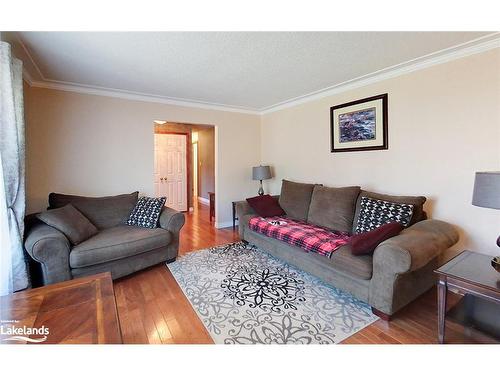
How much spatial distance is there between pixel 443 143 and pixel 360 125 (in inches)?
36.9

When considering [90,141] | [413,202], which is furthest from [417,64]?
[90,141]

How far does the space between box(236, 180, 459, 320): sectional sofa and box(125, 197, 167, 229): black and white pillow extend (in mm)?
1391

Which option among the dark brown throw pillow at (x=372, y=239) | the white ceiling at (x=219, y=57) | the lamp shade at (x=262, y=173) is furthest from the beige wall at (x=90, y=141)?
the dark brown throw pillow at (x=372, y=239)

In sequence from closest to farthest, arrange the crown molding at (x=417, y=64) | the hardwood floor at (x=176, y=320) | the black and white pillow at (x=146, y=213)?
the hardwood floor at (x=176, y=320)
the crown molding at (x=417, y=64)
the black and white pillow at (x=146, y=213)

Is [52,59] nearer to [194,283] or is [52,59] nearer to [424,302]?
[194,283]

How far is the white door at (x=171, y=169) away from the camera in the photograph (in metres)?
5.63

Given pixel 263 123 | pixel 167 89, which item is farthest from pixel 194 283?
pixel 263 123

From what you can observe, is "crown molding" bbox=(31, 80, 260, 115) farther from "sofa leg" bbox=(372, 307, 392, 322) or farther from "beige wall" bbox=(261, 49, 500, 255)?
"sofa leg" bbox=(372, 307, 392, 322)

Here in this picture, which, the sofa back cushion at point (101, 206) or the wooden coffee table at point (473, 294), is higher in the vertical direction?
the sofa back cushion at point (101, 206)

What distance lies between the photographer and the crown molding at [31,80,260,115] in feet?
9.72

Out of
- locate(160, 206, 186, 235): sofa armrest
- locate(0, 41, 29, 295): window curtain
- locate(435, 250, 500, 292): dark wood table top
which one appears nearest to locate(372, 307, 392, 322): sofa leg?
locate(435, 250, 500, 292): dark wood table top

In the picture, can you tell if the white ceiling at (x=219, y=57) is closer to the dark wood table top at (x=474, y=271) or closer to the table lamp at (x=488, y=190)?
the table lamp at (x=488, y=190)

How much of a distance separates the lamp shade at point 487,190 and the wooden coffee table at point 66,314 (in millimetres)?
2145

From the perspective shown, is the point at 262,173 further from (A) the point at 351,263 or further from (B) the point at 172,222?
(A) the point at 351,263
